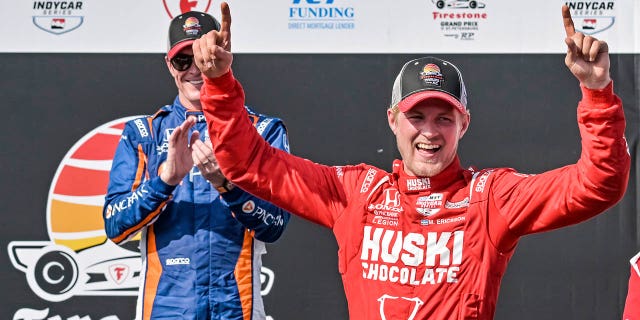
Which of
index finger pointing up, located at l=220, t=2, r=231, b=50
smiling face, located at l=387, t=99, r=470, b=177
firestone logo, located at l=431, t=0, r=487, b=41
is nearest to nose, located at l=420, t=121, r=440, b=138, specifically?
smiling face, located at l=387, t=99, r=470, b=177

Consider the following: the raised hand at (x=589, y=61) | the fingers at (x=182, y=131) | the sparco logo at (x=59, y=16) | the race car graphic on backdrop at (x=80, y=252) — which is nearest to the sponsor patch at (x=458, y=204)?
the raised hand at (x=589, y=61)

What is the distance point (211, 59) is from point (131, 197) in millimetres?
735

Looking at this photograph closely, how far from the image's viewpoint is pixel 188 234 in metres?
2.84

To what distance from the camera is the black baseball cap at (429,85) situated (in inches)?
90.5

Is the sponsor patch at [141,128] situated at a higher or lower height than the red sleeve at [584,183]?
higher

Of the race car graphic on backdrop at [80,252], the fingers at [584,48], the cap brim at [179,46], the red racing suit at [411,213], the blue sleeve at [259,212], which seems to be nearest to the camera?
the fingers at [584,48]

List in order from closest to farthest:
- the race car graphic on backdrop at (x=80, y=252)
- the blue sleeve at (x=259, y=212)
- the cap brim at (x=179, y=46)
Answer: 1. the blue sleeve at (x=259, y=212)
2. the cap brim at (x=179, y=46)
3. the race car graphic on backdrop at (x=80, y=252)

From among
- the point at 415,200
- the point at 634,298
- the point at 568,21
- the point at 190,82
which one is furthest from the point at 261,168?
the point at 634,298

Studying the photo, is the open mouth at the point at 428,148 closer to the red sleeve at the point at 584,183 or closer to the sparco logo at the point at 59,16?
the red sleeve at the point at 584,183

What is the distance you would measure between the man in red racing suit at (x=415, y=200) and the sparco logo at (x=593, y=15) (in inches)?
70.7

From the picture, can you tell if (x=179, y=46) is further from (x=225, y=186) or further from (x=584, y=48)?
(x=584, y=48)

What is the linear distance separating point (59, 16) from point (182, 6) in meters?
0.51

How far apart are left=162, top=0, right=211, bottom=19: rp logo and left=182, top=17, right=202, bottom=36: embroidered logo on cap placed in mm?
1089

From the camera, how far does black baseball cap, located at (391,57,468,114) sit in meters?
2.30
